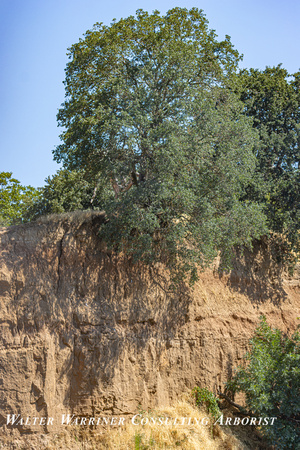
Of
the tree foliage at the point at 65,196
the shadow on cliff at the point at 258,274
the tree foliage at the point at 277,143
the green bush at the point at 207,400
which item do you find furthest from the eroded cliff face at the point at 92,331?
the tree foliage at the point at 65,196

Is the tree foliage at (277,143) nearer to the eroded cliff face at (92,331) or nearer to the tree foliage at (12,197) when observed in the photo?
the eroded cliff face at (92,331)

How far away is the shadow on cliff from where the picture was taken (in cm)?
1666

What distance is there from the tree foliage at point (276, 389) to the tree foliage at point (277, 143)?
5.40 metres

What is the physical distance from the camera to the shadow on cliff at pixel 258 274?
54.6 ft

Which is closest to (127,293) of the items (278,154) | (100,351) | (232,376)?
(100,351)

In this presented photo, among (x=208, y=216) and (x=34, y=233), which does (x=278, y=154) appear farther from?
(x=34, y=233)

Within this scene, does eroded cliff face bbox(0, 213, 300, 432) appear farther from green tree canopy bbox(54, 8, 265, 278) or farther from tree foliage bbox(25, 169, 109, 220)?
tree foliage bbox(25, 169, 109, 220)

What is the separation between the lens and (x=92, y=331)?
12.8 metres

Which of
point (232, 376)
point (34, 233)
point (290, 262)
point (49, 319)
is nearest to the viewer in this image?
point (49, 319)

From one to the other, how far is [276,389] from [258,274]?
16.3 feet

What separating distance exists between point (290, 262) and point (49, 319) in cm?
1012

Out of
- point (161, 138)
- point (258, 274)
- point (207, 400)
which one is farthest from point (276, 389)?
point (161, 138)

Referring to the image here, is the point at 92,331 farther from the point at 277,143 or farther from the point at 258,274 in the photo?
the point at 277,143

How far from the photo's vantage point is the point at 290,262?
59.4 feet
